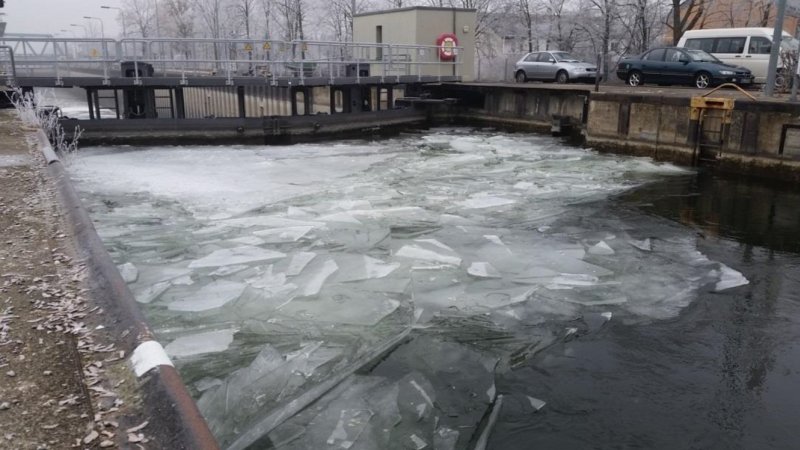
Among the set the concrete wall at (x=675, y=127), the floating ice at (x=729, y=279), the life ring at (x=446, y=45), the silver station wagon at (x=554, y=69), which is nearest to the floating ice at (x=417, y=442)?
the floating ice at (x=729, y=279)

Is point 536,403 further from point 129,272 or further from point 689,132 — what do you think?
point 689,132

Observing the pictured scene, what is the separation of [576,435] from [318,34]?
169 feet

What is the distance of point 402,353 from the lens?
582 centimetres

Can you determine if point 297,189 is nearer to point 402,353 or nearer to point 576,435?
point 402,353

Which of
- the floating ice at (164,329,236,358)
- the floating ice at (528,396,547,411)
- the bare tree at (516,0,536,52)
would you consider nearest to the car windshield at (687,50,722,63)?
the floating ice at (528,396,547,411)

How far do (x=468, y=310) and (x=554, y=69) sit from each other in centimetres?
2285

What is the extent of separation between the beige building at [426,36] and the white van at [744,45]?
973 centimetres

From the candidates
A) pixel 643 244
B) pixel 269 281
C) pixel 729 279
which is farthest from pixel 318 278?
pixel 729 279

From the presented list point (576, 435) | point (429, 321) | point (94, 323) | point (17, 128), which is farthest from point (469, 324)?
point (17, 128)

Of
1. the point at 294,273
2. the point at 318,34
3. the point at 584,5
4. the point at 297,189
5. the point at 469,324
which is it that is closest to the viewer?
the point at 469,324

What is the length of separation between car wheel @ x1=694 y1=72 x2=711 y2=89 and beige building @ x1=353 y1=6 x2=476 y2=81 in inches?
387

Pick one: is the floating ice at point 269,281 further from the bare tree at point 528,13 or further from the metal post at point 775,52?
the bare tree at point 528,13

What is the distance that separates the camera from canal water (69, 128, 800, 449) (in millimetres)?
4852

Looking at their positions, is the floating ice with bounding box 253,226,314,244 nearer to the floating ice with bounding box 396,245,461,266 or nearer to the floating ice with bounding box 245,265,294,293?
the floating ice with bounding box 245,265,294,293
